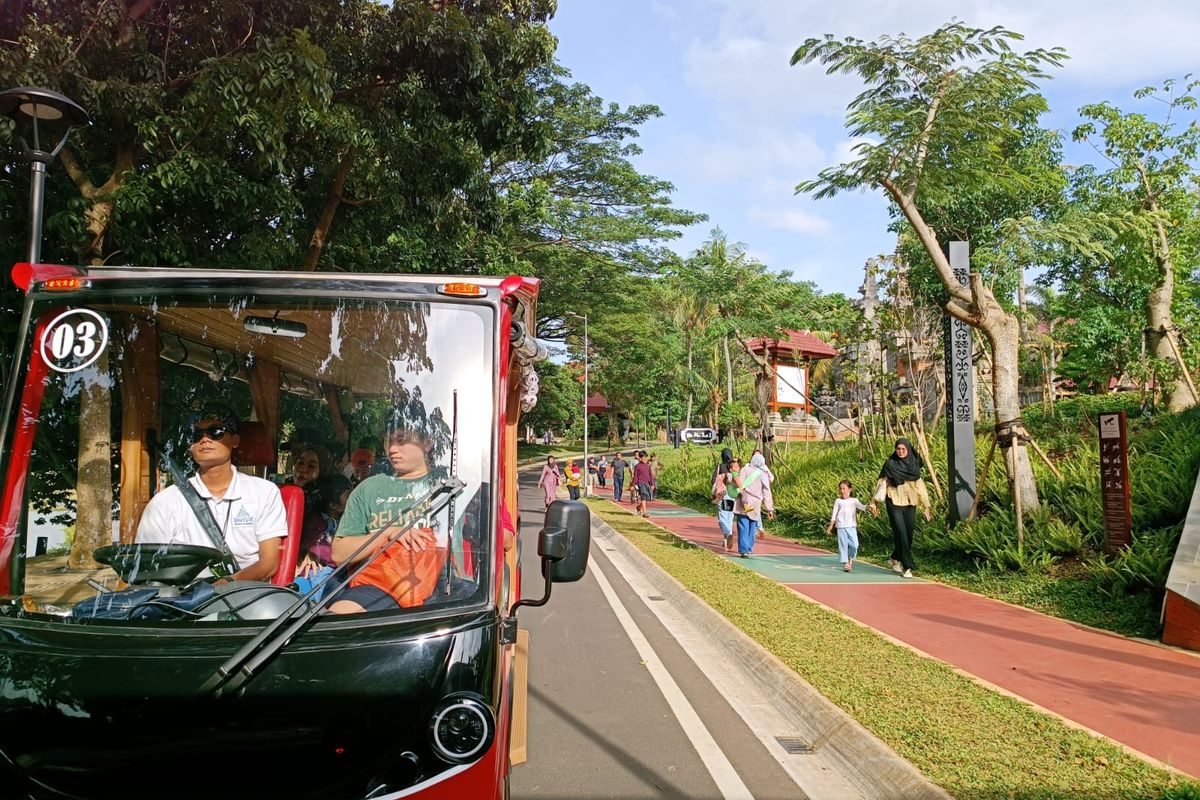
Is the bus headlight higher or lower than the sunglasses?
lower

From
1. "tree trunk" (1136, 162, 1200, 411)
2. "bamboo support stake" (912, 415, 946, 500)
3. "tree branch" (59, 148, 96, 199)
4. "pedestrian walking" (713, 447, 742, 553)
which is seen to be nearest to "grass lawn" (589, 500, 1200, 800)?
"bamboo support stake" (912, 415, 946, 500)

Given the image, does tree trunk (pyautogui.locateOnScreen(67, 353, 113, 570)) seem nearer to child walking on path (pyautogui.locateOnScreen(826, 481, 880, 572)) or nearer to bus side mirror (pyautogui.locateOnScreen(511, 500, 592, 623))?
bus side mirror (pyautogui.locateOnScreen(511, 500, 592, 623))

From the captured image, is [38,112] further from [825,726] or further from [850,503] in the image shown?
[850,503]

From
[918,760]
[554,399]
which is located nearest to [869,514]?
[918,760]

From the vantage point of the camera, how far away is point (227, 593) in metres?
2.79

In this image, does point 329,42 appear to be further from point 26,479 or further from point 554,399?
point 554,399

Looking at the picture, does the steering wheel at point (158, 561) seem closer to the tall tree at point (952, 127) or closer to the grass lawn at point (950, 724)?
the grass lawn at point (950, 724)

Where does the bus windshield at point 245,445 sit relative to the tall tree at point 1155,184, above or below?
below

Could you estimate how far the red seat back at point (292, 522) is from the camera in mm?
3148

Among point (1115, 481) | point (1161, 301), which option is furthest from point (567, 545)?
point (1161, 301)

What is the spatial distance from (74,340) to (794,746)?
4214 millimetres

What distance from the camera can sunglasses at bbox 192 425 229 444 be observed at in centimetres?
321

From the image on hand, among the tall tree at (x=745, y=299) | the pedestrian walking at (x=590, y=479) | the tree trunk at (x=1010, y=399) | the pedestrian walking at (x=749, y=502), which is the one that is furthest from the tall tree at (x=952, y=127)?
the pedestrian walking at (x=590, y=479)

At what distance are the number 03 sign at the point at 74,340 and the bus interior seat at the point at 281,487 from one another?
1.89ft
